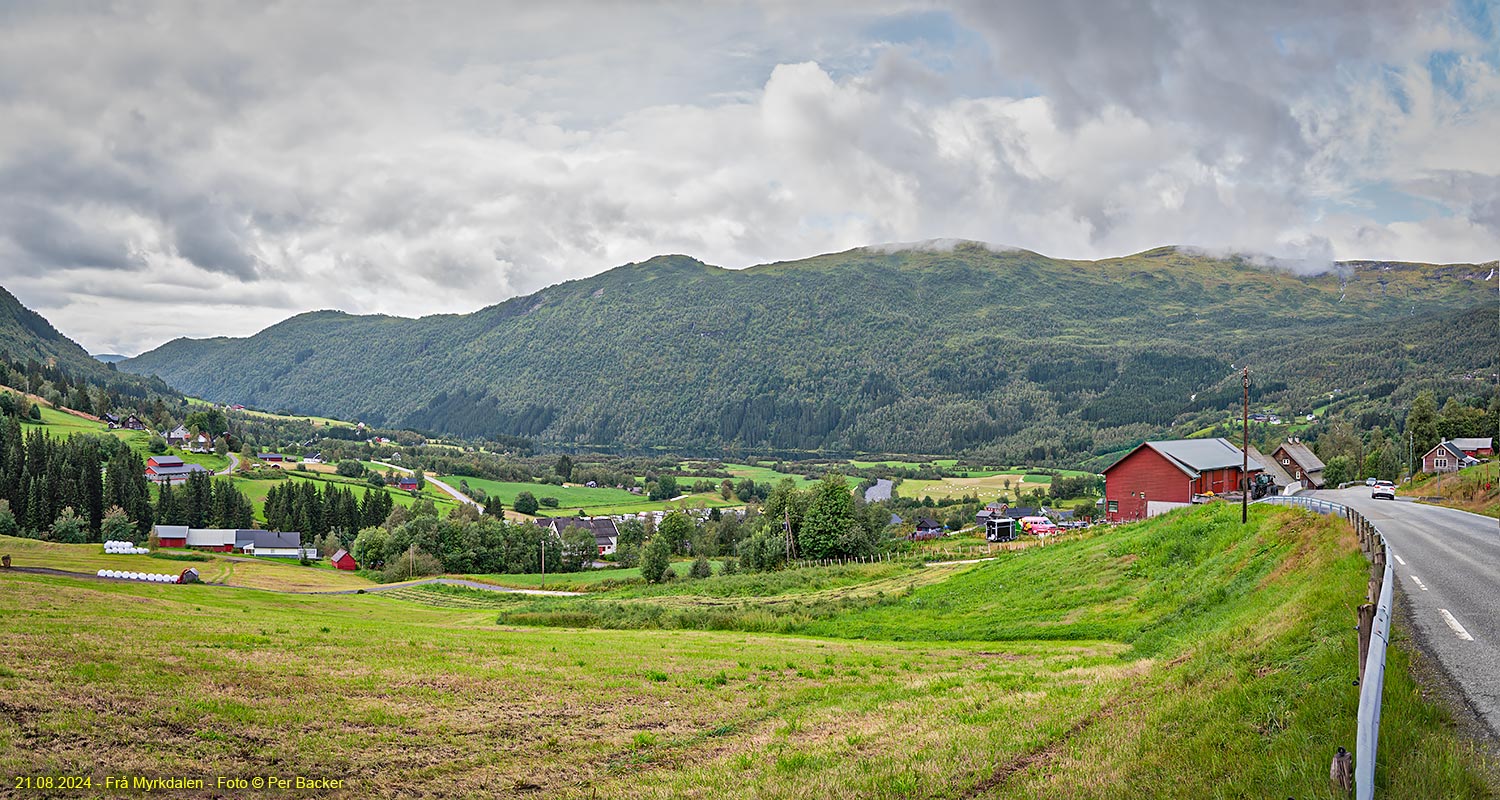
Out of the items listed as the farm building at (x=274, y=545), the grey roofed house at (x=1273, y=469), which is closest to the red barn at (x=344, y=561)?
the farm building at (x=274, y=545)

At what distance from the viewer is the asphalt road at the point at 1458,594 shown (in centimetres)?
1127

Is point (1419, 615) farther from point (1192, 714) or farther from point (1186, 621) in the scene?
point (1186, 621)

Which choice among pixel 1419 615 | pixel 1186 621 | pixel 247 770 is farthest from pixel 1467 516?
pixel 247 770

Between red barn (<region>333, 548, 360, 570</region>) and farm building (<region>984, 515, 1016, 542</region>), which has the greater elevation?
farm building (<region>984, 515, 1016, 542</region>)

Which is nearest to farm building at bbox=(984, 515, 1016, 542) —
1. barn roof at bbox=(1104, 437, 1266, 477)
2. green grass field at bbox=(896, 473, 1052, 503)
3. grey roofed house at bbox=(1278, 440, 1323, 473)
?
barn roof at bbox=(1104, 437, 1266, 477)

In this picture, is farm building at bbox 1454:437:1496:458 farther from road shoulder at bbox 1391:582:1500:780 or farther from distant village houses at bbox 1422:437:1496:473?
road shoulder at bbox 1391:582:1500:780

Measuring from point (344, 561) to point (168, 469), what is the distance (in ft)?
206

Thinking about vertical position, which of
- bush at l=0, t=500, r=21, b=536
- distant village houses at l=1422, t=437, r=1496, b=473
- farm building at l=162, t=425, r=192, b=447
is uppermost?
farm building at l=162, t=425, r=192, b=447

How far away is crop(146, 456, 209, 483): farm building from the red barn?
167ft

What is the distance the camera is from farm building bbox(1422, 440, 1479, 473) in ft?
289

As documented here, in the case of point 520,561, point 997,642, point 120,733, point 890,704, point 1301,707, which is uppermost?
point 1301,707

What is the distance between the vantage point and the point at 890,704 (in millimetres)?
18312

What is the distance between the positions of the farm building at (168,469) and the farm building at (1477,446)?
617ft

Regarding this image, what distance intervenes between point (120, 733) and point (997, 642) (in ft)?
Answer: 89.0
